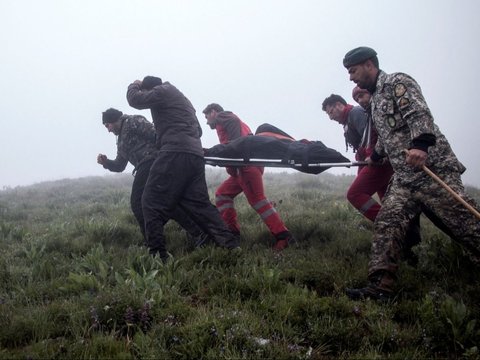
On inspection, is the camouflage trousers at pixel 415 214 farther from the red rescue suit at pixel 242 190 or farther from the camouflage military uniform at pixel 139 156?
the camouflage military uniform at pixel 139 156

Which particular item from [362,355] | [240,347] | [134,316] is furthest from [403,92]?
[134,316]

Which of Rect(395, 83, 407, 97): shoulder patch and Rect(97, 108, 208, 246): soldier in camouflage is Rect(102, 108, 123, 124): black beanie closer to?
Rect(97, 108, 208, 246): soldier in camouflage

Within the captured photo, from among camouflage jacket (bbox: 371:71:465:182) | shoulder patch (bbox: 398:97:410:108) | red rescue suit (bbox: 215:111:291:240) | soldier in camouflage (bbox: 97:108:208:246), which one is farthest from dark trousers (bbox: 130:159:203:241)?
shoulder patch (bbox: 398:97:410:108)

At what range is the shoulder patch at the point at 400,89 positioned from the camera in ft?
13.6

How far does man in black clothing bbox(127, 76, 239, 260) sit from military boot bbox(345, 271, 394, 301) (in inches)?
77.0

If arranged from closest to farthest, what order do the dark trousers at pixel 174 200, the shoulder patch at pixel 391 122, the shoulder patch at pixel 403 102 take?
the shoulder patch at pixel 403 102 < the shoulder patch at pixel 391 122 < the dark trousers at pixel 174 200

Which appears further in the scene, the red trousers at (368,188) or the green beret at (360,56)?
the red trousers at (368,188)

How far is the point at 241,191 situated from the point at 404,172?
3107 mm

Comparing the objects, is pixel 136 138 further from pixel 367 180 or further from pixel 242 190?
pixel 367 180

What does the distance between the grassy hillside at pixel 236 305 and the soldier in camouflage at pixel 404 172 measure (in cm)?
33

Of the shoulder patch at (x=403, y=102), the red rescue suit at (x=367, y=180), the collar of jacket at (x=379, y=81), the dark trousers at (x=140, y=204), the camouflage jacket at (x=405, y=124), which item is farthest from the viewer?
the dark trousers at (x=140, y=204)

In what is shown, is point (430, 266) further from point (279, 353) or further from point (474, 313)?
point (279, 353)

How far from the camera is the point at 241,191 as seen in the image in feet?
22.3

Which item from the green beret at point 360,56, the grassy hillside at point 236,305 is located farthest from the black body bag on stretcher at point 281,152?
the green beret at point 360,56
